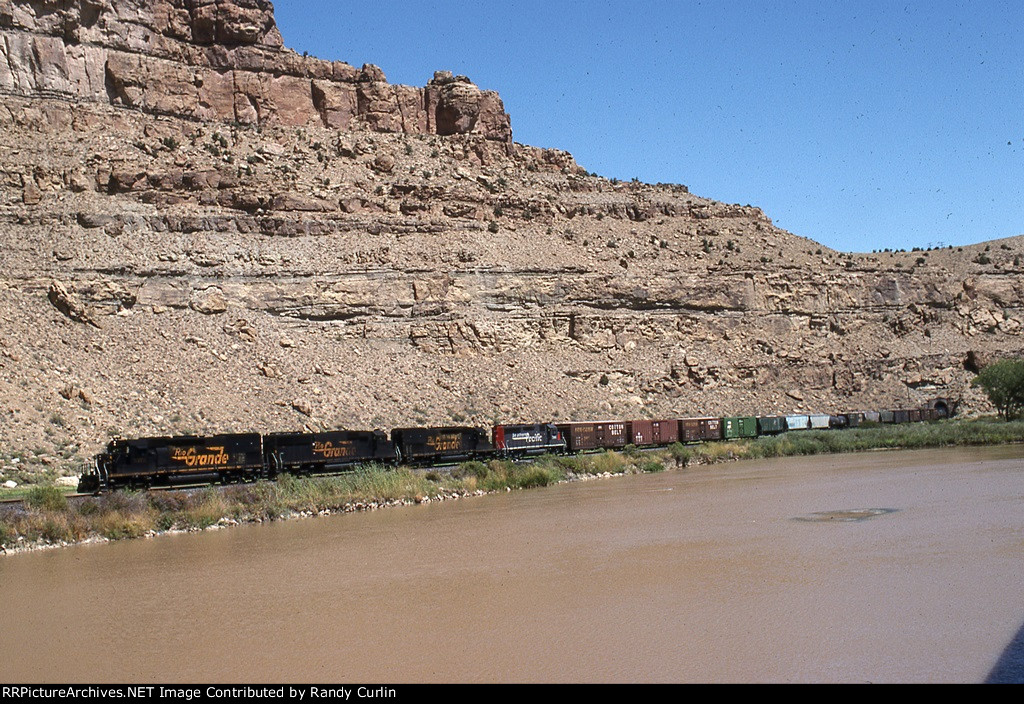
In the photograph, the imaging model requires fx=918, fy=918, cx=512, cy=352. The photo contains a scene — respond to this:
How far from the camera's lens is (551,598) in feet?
44.5

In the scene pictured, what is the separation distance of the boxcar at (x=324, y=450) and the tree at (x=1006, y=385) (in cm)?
4144

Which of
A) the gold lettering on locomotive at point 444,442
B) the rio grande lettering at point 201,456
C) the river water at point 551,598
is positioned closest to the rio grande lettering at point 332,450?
the rio grande lettering at point 201,456

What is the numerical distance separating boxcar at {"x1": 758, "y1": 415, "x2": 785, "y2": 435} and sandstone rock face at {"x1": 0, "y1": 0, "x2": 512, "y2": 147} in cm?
3000

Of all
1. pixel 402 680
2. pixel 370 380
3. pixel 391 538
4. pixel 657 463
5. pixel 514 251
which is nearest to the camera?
pixel 402 680

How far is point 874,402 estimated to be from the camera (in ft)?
201

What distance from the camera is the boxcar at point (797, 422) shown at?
5431cm

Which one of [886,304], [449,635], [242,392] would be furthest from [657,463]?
[886,304]

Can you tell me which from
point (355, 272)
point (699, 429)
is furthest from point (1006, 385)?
point (355, 272)

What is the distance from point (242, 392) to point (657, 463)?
19.5 meters

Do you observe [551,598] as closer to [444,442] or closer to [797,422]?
[444,442]

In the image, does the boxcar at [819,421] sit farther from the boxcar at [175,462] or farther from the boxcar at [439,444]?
the boxcar at [175,462]

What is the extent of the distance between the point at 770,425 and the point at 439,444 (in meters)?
24.3

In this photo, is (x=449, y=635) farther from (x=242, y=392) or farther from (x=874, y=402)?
(x=874, y=402)

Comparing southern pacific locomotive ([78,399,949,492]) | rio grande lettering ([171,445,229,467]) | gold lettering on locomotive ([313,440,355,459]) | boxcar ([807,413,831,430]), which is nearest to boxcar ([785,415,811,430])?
boxcar ([807,413,831,430])
